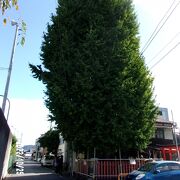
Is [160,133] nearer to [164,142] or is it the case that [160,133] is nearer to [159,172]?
[164,142]

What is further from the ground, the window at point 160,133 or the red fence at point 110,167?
the window at point 160,133

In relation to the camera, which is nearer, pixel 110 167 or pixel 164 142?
pixel 110 167

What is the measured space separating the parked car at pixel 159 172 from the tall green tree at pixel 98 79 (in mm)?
2858

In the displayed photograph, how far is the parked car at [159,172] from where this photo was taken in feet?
36.7

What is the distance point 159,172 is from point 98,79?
6.32m

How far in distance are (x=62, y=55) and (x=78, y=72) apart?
1679mm

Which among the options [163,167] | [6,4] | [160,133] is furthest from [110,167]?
[160,133]

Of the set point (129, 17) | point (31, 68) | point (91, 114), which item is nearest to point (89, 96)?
point (91, 114)

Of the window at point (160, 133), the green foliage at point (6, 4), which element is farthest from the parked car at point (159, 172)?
the window at point (160, 133)

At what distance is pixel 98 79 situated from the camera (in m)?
14.8

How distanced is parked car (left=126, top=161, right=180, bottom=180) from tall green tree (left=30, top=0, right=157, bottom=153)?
2858mm

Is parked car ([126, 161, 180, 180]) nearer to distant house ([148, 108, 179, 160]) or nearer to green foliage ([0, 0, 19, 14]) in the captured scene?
green foliage ([0, 0, 19, 14])

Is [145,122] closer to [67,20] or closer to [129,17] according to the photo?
[129,17]

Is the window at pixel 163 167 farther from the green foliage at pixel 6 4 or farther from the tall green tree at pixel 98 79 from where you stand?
the green foliage at pixel 6 4
